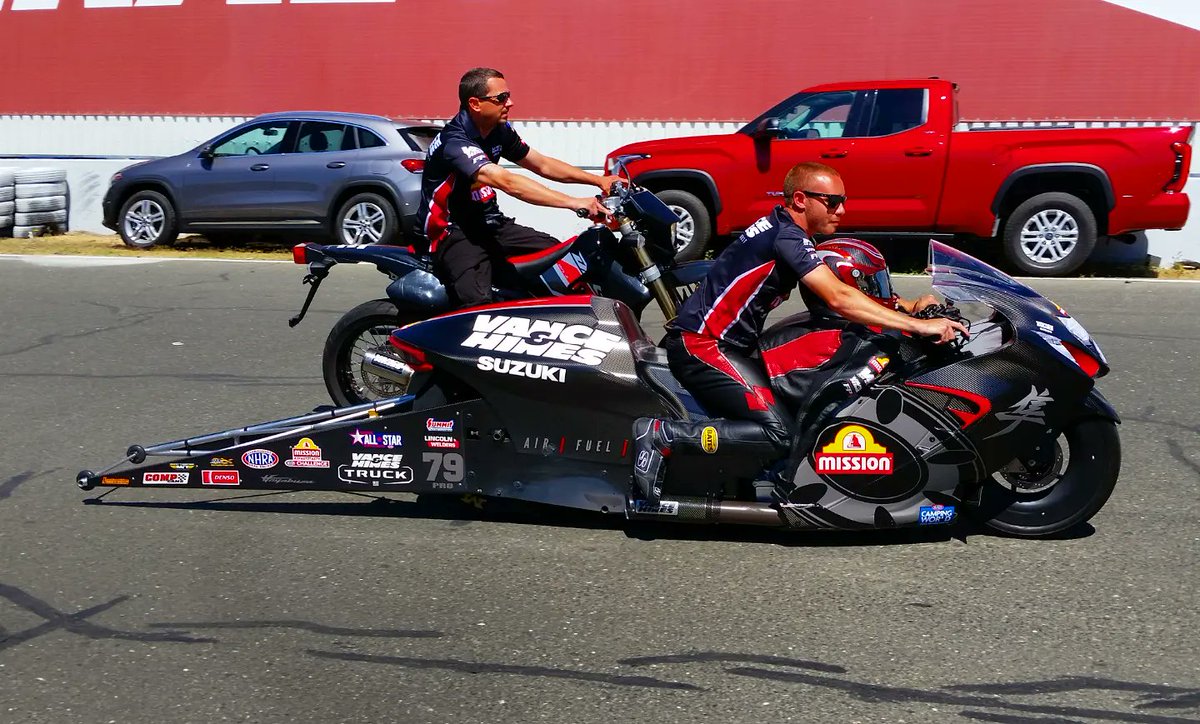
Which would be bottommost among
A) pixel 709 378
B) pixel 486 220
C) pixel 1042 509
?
pixel 1042 509

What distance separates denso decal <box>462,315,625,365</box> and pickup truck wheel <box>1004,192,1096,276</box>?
8113 millimetres

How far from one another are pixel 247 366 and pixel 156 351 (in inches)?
40.1

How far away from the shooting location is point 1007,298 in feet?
16.8

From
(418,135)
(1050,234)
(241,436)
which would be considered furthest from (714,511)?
(418,135)

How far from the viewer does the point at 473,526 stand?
5.74 metres

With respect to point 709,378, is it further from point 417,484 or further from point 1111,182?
point 1111,182

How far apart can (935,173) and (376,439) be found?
833 cm

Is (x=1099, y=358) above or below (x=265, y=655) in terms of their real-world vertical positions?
above

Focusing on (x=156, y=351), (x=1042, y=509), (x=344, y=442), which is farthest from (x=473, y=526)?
(x=156, y=351)

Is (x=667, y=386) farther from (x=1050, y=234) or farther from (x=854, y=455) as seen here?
(x=1050, y=234)

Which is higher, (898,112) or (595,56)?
(595,56)

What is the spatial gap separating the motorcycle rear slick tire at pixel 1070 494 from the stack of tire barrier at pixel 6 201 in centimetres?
1480

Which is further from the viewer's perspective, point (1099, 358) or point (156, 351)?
point (156, 351)

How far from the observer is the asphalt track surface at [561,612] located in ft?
13.3
